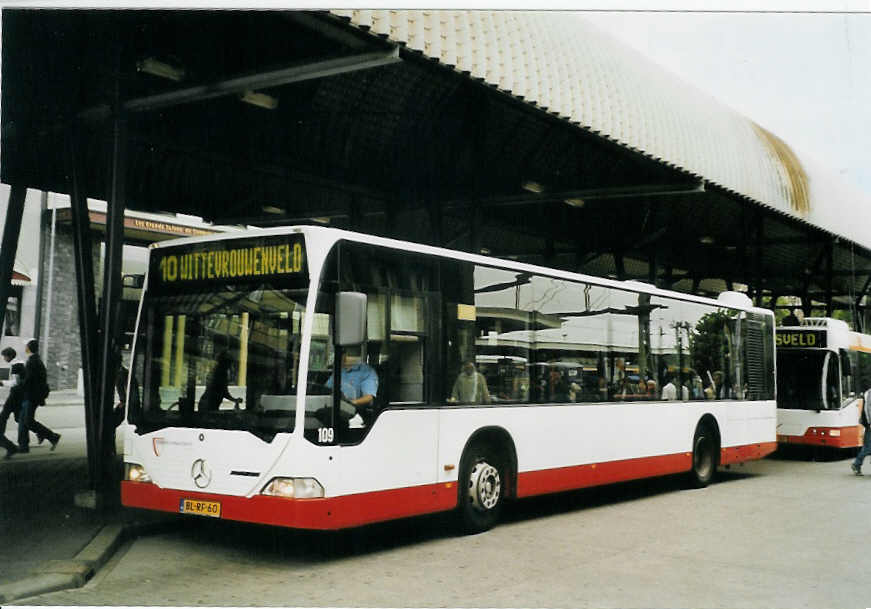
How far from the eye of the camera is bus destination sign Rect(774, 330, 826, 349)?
1917 cm

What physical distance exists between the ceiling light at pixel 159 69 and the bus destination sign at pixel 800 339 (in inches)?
517

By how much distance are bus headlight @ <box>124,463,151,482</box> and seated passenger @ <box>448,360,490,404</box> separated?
2969mm

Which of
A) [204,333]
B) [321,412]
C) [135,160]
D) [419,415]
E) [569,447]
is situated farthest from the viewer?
[135,160]

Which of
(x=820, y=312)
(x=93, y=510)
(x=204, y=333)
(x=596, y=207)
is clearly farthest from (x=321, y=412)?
(x=820, y=312)

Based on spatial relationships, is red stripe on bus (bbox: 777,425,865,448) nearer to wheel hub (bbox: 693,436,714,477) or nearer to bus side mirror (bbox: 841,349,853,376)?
bus side mirror (bbox: 841,349,853,376)

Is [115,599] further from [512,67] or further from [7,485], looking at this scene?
[512,67]

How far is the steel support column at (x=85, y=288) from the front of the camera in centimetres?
1091

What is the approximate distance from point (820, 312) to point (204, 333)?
39.4 m

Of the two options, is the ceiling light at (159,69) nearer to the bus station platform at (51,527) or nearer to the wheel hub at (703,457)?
the bus station platform at (51,527)

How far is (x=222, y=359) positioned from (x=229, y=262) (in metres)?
0.87

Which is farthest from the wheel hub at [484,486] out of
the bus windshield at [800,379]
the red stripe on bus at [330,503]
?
the bus windshield at [800,379]

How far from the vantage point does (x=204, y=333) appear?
332 inches

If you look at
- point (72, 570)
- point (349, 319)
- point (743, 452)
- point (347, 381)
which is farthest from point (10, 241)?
point (743, 452)

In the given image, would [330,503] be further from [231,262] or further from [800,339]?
[800,339]
